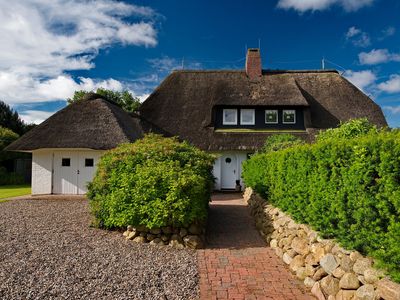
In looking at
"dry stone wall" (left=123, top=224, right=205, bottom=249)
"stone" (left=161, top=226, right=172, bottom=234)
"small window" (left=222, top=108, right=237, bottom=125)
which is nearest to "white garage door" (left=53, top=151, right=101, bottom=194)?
"small window" (left=222, top=108, right=237, bottom=125)

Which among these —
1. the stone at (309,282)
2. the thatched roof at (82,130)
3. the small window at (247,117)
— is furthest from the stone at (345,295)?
the small window at (247,117)

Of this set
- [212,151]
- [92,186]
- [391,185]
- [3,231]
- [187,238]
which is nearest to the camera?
[391,185]

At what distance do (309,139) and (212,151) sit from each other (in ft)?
20.2

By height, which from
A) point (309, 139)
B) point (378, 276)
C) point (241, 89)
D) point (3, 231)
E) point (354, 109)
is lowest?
point (3, 231)

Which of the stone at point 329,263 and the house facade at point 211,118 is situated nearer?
the stone at point 329,263

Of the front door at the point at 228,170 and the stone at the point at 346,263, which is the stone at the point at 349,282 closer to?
the stone at the point at 346,263

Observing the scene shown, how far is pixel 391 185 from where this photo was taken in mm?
3645

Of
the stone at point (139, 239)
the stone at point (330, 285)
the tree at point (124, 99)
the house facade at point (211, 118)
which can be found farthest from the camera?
the tree at point (124, 99)

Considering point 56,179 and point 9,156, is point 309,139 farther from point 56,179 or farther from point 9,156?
point 9,156

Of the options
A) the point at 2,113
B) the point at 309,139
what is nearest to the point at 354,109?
the point at 309,139

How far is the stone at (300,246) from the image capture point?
239 inches

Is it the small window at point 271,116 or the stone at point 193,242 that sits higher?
the small window at point 271,116

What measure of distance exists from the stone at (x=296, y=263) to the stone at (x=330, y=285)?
3.51 ft

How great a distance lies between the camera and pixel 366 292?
4.00 m
